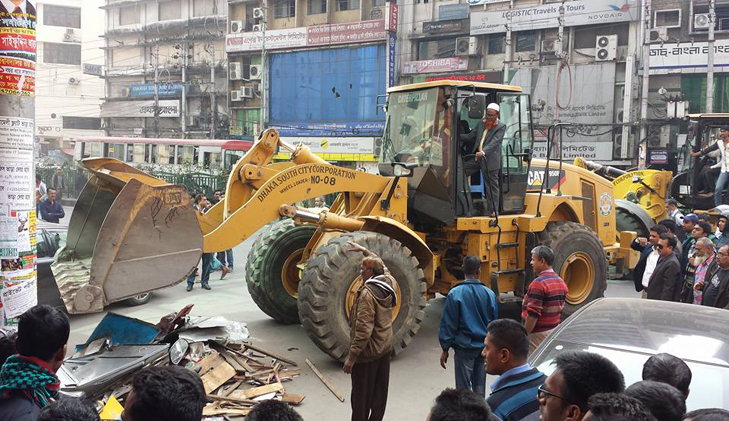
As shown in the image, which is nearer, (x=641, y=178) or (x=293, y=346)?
(x=293, y=346)

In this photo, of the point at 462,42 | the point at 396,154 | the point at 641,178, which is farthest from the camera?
the point at 462,42

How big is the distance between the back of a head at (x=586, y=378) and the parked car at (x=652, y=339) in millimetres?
1055

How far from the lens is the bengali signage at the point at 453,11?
3734 cm

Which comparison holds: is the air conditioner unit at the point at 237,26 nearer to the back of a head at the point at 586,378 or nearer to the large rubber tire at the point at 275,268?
the large rubber tire at the point at 275,268

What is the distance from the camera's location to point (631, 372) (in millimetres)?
3938

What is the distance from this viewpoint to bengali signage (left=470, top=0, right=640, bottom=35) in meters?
32.4

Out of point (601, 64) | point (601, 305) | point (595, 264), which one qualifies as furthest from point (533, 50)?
point (601, 305)

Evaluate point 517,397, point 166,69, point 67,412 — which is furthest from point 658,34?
point 166,69

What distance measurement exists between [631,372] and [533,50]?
1306 inches

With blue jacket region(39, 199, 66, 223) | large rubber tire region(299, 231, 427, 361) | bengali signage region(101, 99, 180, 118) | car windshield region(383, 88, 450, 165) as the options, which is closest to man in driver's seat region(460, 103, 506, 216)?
car windshield region(383, 88, 450, 165)

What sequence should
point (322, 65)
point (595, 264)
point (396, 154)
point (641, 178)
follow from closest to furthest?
1. point (396, 154)
2. point (595, 264)
3. point (641, 178)
4. point (322, 65)

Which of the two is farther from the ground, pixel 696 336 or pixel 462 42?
pixel 462 42

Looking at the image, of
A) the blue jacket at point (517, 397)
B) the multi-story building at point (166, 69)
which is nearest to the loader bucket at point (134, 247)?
the blue jacket at point (517, 397)

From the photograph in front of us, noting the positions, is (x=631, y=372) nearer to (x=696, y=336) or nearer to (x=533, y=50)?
(x=696, y=336)
